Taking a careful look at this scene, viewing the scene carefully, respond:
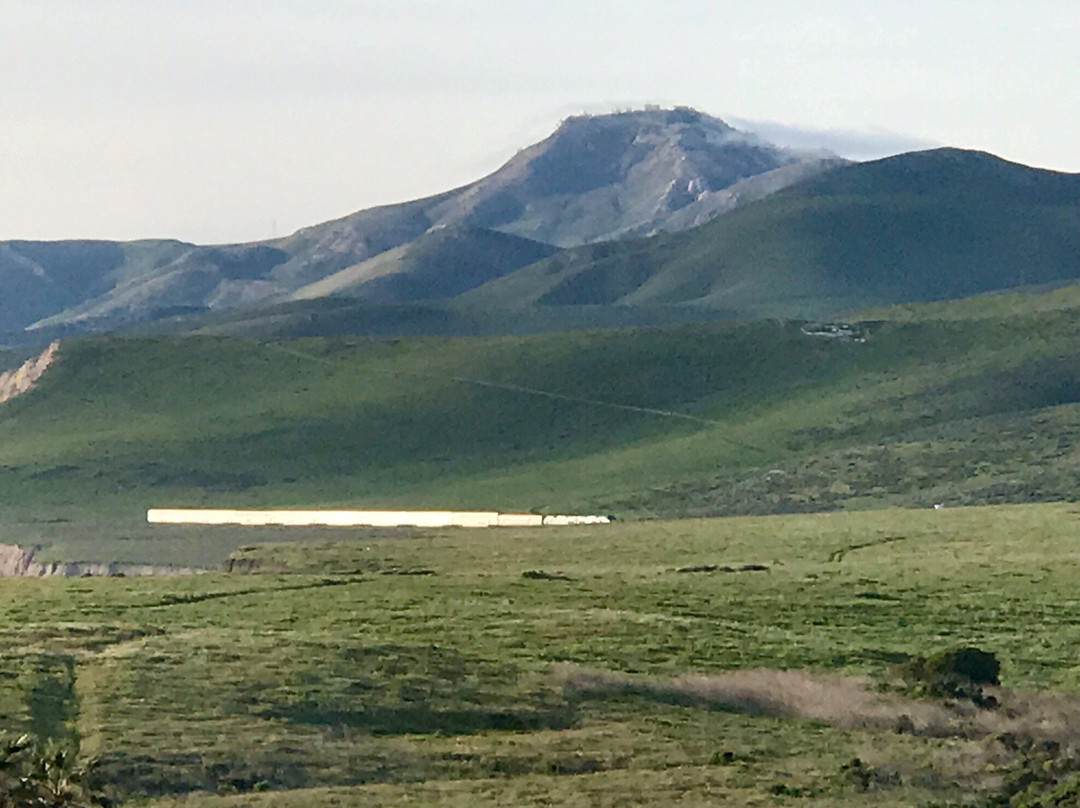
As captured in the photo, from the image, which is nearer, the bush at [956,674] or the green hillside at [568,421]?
the bush at [956,674]

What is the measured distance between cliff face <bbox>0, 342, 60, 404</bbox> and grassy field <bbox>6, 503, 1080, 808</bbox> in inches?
4331

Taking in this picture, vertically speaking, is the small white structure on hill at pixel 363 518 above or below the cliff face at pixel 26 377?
below

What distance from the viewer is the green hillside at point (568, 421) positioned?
402ft

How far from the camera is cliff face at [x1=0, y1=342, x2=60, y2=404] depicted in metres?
172

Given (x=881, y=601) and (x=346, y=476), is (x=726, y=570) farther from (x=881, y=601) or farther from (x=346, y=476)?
(x=346, y=476)

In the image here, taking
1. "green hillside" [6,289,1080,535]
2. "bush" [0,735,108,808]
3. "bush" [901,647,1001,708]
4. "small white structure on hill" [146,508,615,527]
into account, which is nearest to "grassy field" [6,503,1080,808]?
"bush" [901,647,1001,708]

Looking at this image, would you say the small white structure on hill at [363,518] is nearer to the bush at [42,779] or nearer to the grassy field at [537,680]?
the grassy field at [537,680]

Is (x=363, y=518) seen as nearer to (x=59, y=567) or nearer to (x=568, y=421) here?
(x=59, y=567)

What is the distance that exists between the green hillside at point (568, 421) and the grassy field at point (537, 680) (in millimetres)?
52621

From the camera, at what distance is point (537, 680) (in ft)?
138

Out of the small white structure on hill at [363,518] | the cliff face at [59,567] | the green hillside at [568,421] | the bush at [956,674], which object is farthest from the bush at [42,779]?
the green hillside at [568,421]

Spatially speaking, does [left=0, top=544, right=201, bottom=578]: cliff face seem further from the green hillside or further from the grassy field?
the grassy field

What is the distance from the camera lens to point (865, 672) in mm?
46062

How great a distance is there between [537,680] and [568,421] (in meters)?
107
